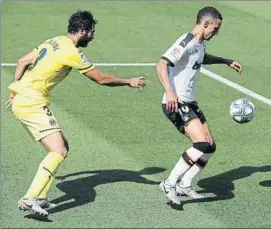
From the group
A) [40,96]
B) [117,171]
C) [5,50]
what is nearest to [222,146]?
[117,171]

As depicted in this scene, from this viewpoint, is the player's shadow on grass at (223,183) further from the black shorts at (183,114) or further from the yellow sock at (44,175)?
the yellow sock at (44,175)

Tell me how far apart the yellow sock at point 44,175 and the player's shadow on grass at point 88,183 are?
0.45 metres

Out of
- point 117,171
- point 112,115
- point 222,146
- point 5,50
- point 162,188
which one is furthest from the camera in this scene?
point 5,50

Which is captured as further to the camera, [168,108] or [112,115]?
[112,115]

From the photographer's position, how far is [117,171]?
12.7m

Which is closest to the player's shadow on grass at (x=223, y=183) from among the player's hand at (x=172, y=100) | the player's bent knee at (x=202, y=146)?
the player's bent knee at (x=202, y=146)

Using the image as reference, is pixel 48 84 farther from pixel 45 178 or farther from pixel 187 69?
pixel 187 69

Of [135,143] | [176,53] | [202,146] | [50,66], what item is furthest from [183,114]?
[135,143]

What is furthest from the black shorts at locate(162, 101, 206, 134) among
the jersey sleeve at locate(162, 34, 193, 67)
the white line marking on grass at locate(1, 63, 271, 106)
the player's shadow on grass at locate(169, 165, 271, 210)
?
the white line marking on grass at locate(1, 63, 271, 106)

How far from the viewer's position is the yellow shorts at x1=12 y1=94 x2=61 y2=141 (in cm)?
1091

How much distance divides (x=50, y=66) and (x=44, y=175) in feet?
4.43

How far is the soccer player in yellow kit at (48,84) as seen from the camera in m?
10.8

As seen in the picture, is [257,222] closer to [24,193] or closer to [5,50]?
[24,193]

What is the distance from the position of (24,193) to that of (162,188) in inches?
71.4
